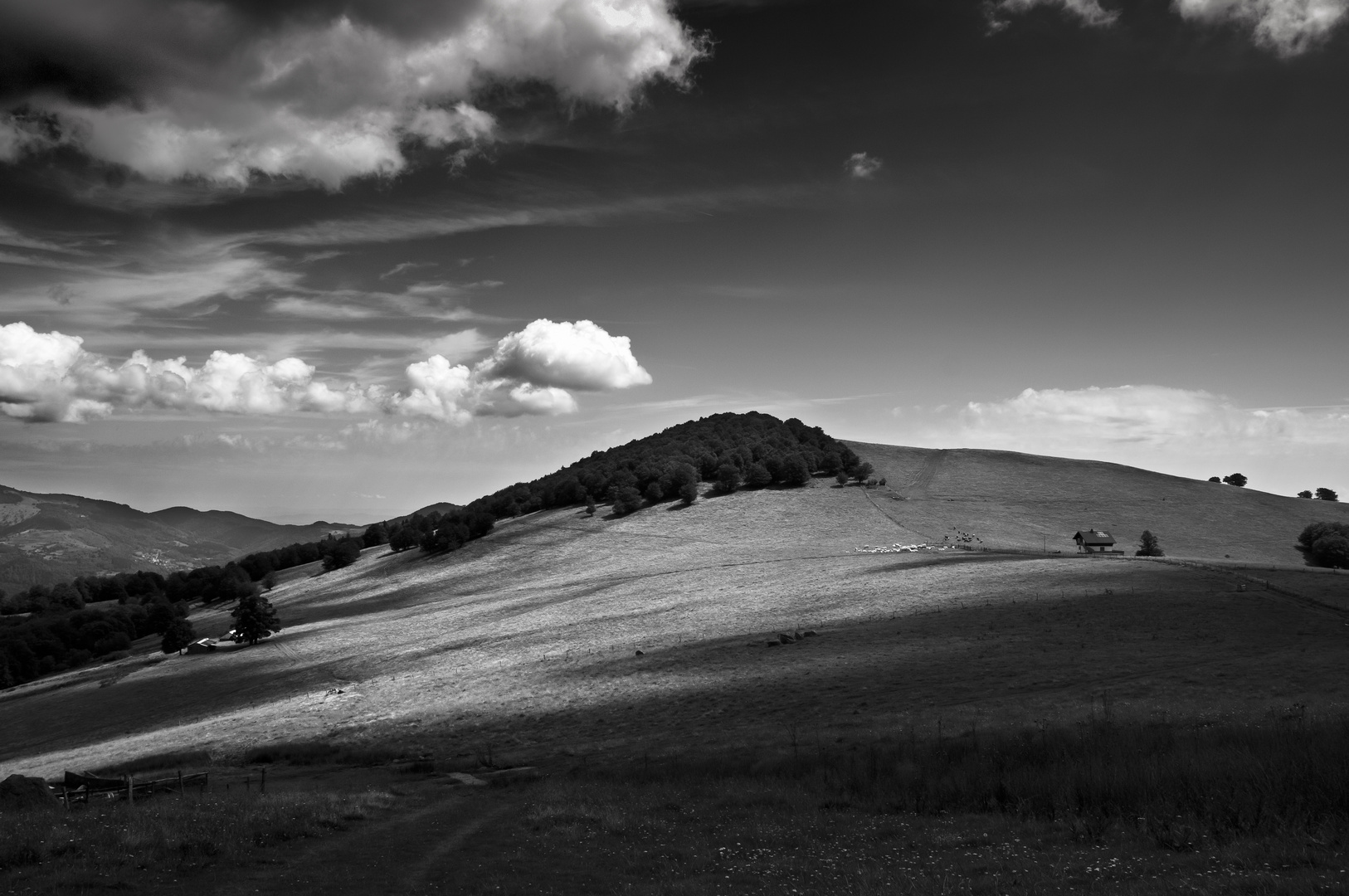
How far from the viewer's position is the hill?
30.8 meters

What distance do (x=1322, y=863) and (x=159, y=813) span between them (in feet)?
81.9

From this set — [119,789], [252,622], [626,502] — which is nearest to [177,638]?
[252,622]

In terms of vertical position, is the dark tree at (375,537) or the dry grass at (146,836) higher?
the dark tree at (375,537)

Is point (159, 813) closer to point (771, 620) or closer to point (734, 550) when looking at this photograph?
point (771, 620)

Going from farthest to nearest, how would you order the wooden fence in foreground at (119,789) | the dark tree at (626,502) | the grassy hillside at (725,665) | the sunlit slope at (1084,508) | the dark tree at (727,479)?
1. the dark tree at (727,479)
2. the dark tree at (626,502)
3. the sunlit slope at (1084,508)
4. the grassy hillside at (725,665)
5. the wooden fence in foreground at (119,789)

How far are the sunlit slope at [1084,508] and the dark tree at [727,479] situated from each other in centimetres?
2599

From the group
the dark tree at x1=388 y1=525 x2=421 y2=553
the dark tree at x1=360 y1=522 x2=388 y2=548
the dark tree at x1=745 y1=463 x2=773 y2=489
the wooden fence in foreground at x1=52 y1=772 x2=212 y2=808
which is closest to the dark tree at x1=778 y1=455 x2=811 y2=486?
the dark tree at x1=745 y1=463 x2=773 y2=489

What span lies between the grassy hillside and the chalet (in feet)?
68.5

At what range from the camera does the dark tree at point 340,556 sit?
493 feet

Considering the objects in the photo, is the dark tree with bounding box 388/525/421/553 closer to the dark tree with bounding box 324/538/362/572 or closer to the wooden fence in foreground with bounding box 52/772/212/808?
the dark tree with bounding box 324/538/362/572

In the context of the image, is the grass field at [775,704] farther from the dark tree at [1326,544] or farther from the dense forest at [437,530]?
the dense forest at [437,530]

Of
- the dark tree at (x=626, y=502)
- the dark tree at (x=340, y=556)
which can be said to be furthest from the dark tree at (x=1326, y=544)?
the dark tree at (x=340, y=556)

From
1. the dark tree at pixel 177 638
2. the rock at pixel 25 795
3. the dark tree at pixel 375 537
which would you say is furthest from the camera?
the dark tree at pixel 375 537

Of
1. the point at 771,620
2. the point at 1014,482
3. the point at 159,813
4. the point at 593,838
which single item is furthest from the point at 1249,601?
the point at 1014,482
